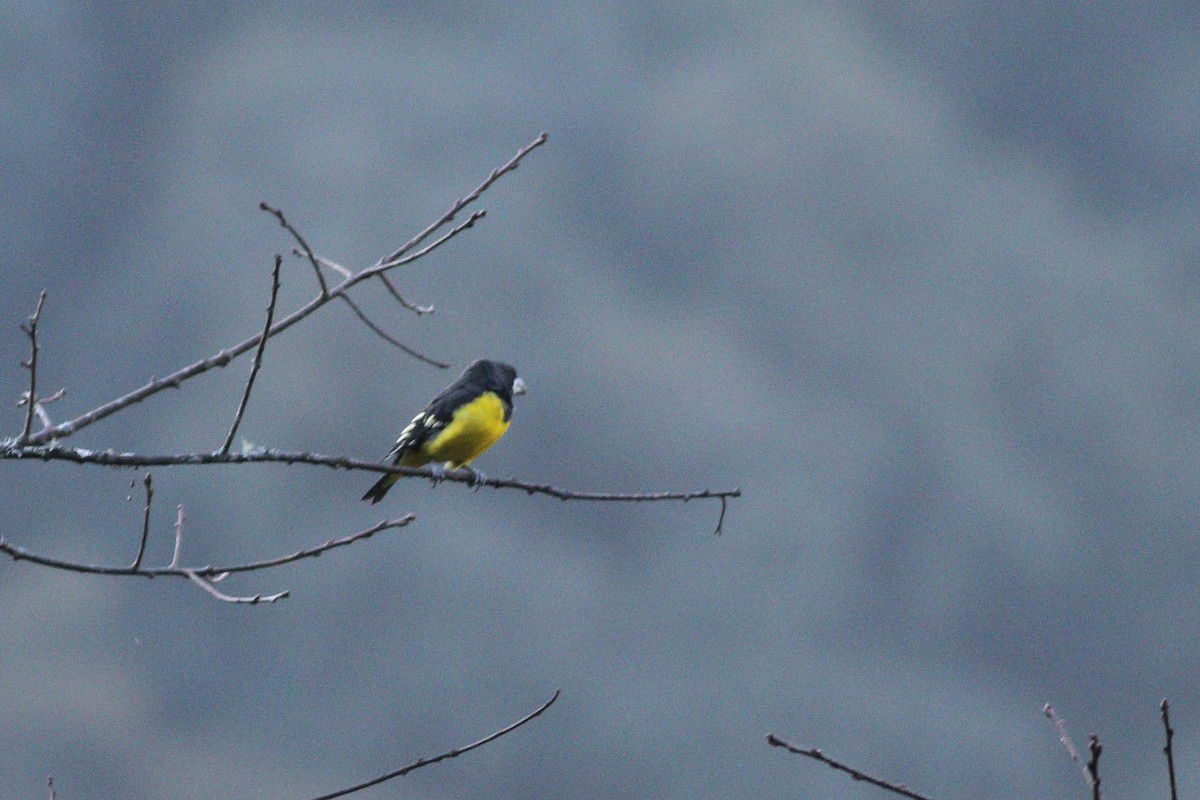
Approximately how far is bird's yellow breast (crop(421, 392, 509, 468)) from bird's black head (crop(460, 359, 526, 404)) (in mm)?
445

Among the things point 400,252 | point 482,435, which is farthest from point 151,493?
point 482,435

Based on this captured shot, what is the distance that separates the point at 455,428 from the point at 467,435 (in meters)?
0.11

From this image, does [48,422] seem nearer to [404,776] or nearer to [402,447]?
[404,776]

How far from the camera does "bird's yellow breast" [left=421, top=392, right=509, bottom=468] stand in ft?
32.0

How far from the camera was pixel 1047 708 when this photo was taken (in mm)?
2920

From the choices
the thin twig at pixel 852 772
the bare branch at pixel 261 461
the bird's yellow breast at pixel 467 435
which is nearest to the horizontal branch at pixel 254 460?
the bare branch at pixel 261 461

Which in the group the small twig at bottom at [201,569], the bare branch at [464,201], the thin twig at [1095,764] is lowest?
the thin twig at [1095,764]

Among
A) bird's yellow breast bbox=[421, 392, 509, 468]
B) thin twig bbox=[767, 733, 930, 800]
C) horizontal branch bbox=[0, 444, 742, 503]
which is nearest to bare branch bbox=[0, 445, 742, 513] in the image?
horizontal branch bbox=[0, 444, 742, 503]

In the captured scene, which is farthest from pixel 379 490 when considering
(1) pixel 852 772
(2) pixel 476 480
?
(1) pixel 852 772

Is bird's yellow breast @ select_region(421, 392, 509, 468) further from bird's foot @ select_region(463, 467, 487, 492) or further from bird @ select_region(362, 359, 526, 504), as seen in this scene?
bird's foot @ select_region(463, 467, 487, 492)

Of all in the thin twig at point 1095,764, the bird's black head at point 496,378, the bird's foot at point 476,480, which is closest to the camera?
the thin twig at point 1095,764

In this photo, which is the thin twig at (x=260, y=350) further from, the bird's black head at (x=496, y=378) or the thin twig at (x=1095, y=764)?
the bird's black head at (x=496, y=378)

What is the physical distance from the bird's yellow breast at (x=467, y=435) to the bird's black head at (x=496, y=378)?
445 mm

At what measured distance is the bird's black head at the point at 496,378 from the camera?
10.5 metres
